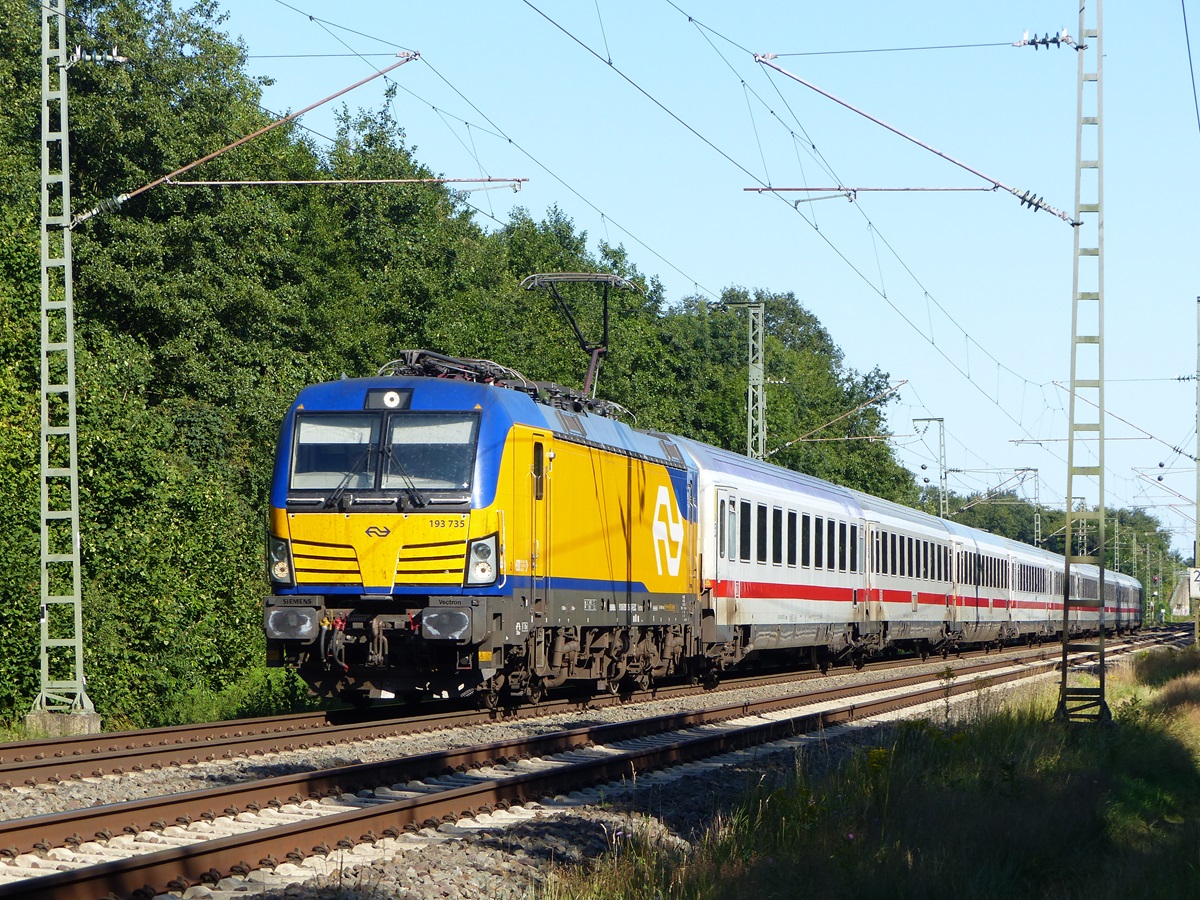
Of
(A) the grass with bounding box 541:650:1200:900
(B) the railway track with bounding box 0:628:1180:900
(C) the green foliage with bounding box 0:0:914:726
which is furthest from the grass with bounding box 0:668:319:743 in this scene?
(A) the grass with bounding box 541:650:1200:900

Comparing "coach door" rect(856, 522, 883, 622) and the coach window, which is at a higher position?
the coach window

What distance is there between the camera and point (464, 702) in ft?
64.8

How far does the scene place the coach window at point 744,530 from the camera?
77.4ft

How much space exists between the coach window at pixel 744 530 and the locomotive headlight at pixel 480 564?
9.09 m

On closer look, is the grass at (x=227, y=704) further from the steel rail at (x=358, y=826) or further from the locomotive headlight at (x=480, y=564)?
the steel rail at (x=358, y=826)

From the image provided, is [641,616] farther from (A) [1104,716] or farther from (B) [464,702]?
(A) [1104,716]

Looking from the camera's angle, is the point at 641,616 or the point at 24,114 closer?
the point at 641,616

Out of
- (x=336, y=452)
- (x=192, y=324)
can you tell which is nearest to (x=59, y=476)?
(x=336, y=452)

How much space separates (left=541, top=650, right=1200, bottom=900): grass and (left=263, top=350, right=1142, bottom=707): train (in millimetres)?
3860

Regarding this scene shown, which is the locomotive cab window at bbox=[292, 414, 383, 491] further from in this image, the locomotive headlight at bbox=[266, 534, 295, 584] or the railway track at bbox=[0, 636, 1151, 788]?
the railway track at bbox=[0, 636, 1151, 788]

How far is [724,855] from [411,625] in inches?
265

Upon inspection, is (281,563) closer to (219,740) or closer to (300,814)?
(219,740)

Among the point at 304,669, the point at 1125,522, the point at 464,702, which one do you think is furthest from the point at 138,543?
the point at 1125,522

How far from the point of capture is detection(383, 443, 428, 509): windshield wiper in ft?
49.1
